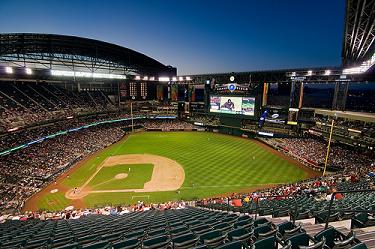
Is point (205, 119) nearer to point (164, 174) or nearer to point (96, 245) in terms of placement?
point (164, 174)

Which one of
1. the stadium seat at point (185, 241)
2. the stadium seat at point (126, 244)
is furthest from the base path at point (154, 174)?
the stadium seat at point (185, 241)

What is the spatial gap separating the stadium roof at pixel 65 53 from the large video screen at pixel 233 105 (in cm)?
2967

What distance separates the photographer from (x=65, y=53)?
170 ft

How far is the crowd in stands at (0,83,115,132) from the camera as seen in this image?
135 feet

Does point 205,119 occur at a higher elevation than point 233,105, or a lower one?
lower

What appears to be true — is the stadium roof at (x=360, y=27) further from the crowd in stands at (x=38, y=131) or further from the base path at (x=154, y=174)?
the crowd in stands at (x=38, y=131)

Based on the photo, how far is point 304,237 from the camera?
505 cm

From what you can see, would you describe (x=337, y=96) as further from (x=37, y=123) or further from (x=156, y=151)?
(x=37, y=123)

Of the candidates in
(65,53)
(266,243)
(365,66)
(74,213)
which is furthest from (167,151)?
(266,243)

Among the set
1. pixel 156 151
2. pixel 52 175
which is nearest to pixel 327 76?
pixel 156 151

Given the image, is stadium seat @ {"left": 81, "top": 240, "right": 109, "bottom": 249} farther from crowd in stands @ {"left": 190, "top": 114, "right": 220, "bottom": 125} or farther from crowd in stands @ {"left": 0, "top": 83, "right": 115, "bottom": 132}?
crowd in stands @ {"left": 190, "top": 114, "right": 220, "bottom": 125}

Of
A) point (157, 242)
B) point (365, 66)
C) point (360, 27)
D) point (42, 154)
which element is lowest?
point (42, 154)

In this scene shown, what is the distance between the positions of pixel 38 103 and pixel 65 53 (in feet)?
43.5

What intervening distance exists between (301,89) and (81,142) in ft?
169
